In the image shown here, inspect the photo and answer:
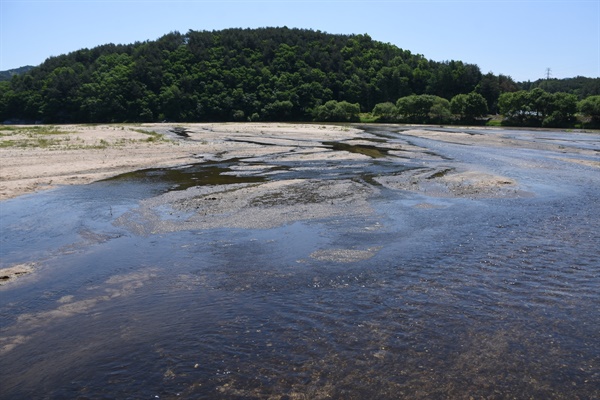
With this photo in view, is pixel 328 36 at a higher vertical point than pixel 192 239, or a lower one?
higher

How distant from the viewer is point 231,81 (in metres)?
143

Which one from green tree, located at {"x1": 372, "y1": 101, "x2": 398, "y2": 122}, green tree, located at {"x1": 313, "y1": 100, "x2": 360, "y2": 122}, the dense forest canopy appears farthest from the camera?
the dense forest canopy

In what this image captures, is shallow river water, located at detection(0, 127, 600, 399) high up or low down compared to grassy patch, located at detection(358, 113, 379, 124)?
down

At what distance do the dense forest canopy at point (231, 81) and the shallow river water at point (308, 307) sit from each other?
348 feet

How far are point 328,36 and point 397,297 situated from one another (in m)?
184

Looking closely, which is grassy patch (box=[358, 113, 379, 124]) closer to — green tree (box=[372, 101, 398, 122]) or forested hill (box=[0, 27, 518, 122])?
green tree (box=[372, 101, 398, 122])

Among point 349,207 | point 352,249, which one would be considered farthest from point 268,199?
point 352,249

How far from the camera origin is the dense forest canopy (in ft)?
428

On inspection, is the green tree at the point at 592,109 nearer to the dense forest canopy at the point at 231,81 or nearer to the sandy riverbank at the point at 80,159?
the dense forest canopy at the point at 231,81

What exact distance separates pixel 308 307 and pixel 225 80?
5489 inches

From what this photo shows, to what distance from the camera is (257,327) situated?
10.0 m

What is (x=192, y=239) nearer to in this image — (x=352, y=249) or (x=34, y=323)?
(x=352, y=249)

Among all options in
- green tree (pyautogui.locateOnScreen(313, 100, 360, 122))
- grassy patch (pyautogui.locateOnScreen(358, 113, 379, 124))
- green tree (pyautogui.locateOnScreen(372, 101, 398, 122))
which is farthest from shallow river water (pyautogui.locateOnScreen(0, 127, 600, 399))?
green tree (pyautogui.locateOnScreen(313, 100, 360, 122))

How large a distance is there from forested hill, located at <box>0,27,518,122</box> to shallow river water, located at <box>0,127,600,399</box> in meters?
117
